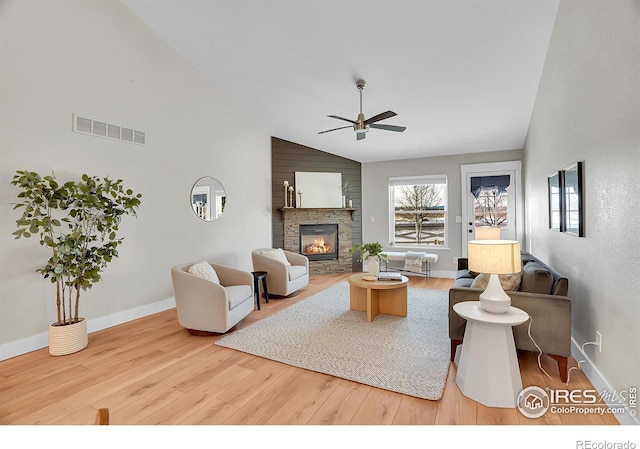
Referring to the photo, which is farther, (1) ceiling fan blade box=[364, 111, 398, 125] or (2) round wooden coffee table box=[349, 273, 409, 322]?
(2) round wooden coffee table box=[349, 273, 409, 322]

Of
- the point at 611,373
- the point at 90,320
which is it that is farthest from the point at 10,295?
the point at 611,373

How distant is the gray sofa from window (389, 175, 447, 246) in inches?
149

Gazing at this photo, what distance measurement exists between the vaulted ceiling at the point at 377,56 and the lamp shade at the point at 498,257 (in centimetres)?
211

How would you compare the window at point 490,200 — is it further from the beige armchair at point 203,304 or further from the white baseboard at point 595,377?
the beige armchair at point 203,304

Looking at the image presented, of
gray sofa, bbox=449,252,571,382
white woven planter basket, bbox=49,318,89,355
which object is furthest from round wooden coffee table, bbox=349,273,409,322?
white woven planter basket, bbox=49,318,89,355

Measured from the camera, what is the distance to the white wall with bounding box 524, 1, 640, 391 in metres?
1.63

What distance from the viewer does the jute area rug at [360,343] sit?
2.31 m

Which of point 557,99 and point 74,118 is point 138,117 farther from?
point 557,99

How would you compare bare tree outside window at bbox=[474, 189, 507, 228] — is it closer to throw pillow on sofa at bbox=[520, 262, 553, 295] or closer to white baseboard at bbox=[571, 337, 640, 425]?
white baseboard at bbox=[571, 337, 640, 425]

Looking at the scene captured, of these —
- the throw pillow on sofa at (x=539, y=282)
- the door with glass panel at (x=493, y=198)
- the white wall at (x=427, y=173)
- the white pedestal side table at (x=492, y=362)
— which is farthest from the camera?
the white wall at (x=427, y=173)

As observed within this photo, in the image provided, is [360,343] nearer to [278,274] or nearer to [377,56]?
[278,274]

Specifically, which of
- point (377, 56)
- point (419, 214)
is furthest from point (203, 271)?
point (419, 214)

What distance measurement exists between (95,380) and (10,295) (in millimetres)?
1253

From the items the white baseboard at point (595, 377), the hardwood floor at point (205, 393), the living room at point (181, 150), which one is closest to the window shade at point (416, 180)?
the living room at point (181, 150)
